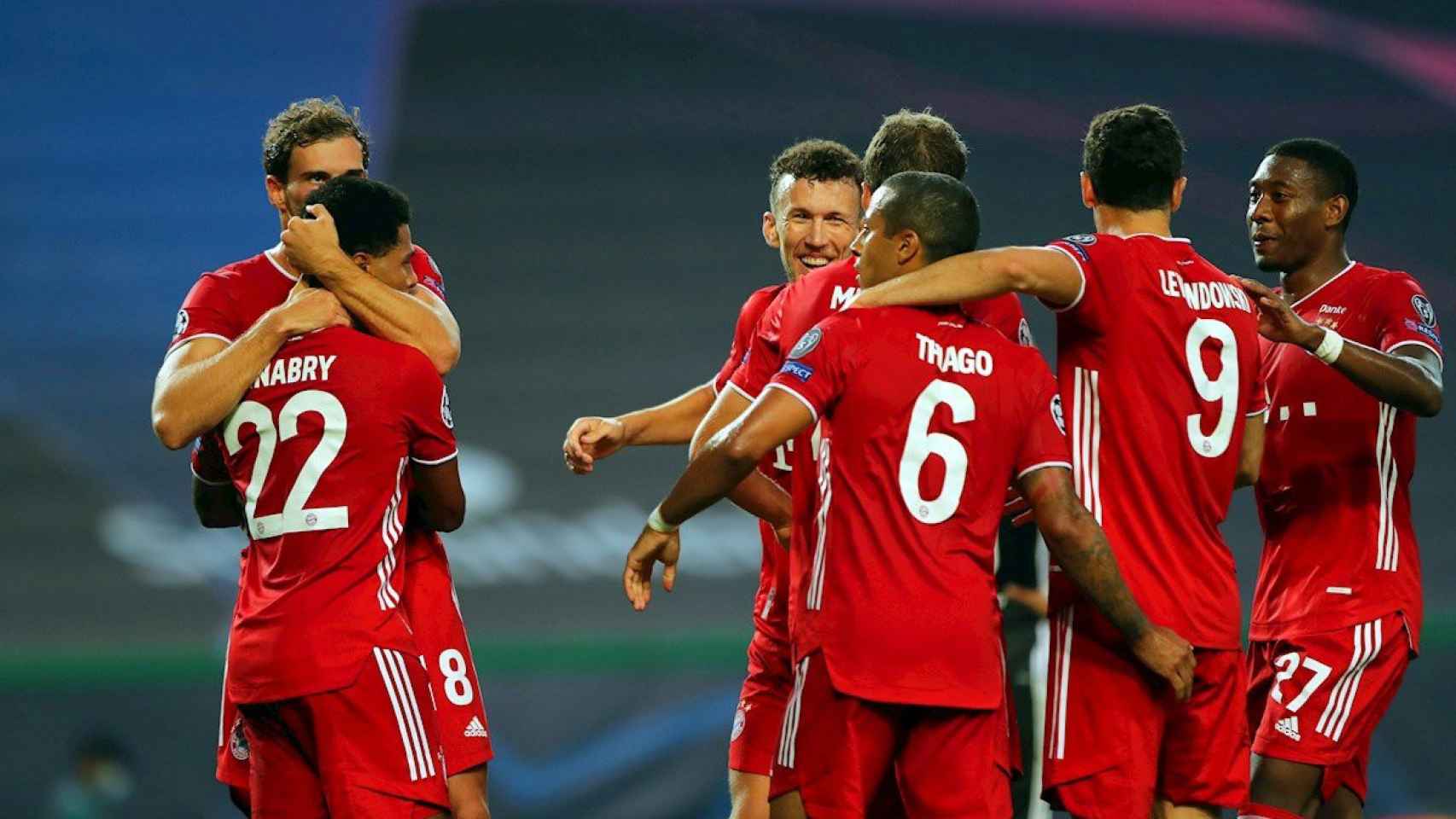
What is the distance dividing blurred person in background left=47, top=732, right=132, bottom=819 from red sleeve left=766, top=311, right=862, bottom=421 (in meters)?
5.62

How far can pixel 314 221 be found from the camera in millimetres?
4434

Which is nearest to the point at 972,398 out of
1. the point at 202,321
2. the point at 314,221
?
the point at 314,221

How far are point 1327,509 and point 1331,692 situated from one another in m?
0.59

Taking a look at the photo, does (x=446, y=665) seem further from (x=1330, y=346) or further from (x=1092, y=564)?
(x=1330, y=346)

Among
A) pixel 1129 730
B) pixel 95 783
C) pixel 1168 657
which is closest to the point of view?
pixel 1168 657

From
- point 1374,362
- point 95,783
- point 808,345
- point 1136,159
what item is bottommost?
point 95,783

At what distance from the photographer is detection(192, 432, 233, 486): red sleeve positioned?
4761 millimetres

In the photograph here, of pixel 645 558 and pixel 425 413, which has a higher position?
pixel 425 413

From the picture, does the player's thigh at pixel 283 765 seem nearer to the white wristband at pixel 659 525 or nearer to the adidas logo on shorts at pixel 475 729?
the adidas logo on shorts at pixel 475 729

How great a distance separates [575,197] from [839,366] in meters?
5.05

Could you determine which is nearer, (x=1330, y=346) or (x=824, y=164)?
(x=1330, y=346)

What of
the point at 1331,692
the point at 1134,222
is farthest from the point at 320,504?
the point at 1331,692

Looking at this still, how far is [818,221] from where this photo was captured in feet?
18.7

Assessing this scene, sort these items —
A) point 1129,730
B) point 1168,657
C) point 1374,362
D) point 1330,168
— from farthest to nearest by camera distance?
point 1330,168
point 1374,362
point 1129,730
point 1168,657
